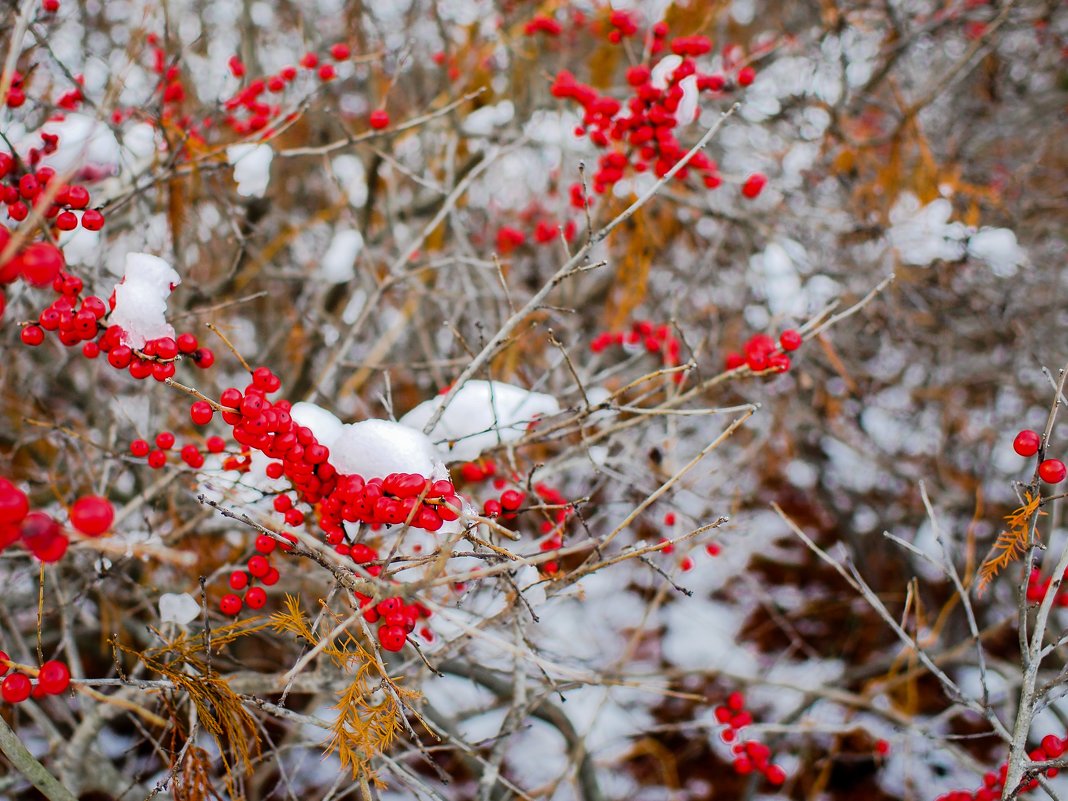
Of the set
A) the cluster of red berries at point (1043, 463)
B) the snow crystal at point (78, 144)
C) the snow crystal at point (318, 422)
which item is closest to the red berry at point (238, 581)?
the snow crystal at point (318, 422)

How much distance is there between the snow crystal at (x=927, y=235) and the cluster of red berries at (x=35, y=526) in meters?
3.37

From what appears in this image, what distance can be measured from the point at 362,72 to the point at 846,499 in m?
4.17

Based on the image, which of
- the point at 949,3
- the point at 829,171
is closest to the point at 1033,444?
the point at 829,171

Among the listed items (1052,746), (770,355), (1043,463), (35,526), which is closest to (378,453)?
(35,526)

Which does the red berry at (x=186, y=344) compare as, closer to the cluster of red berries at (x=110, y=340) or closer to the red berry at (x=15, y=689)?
the cluster of red berries at (x=110, y=340)

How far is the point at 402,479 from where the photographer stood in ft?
4.22

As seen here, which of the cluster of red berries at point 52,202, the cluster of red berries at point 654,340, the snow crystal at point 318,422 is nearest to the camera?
the cluster of red berries at point 52,202

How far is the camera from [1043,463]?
137 centimetres

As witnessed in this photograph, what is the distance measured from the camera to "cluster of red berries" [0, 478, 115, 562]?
84 cm

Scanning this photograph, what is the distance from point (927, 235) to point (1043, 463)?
2.40 meters

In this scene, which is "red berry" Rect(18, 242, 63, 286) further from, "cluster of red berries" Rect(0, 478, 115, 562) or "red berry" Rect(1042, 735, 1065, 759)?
"red berry" Rect(1042, 735, 1065, 759)

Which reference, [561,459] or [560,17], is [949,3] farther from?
[561,459]

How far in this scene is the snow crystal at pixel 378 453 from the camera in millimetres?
1414

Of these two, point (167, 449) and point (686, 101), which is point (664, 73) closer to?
point (686, 101)
